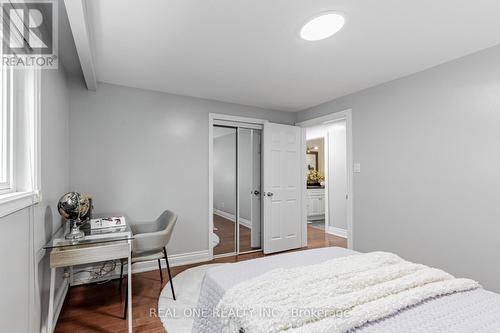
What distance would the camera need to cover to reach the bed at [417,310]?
3.38ft

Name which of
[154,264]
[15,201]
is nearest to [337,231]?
[154,264]

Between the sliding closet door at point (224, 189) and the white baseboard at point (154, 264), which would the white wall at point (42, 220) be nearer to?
the white baseboard at point (154, 264)

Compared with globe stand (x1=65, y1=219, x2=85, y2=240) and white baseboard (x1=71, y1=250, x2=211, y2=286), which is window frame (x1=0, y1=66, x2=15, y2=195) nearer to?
globe stand (x1=65, y1=219, x2=85, y2=240)

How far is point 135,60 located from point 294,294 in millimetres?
2419

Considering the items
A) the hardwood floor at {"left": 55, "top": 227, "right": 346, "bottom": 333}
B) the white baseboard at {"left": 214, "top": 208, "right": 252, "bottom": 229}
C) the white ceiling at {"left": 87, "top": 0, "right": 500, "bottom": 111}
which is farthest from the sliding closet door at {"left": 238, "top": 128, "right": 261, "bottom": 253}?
the hardwood floor at {"left": 55, "top": 227, "right": 346, "bottom": 333}

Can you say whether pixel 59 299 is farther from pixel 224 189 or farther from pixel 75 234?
pixel 224 189

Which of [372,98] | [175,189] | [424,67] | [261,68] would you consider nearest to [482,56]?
[424,67]

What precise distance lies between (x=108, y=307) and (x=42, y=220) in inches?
41.8

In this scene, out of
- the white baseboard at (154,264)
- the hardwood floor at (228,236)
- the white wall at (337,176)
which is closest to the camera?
the white baseboard at (154,264)

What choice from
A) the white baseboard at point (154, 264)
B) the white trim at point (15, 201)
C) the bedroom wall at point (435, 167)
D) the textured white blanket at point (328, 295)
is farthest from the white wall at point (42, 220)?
the bedroom wall at point (435, 167)

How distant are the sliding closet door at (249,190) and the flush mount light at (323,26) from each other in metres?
2.14

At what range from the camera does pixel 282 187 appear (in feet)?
13.4

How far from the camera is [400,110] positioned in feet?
9.30

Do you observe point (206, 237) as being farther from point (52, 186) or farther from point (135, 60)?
point (135, 60)
